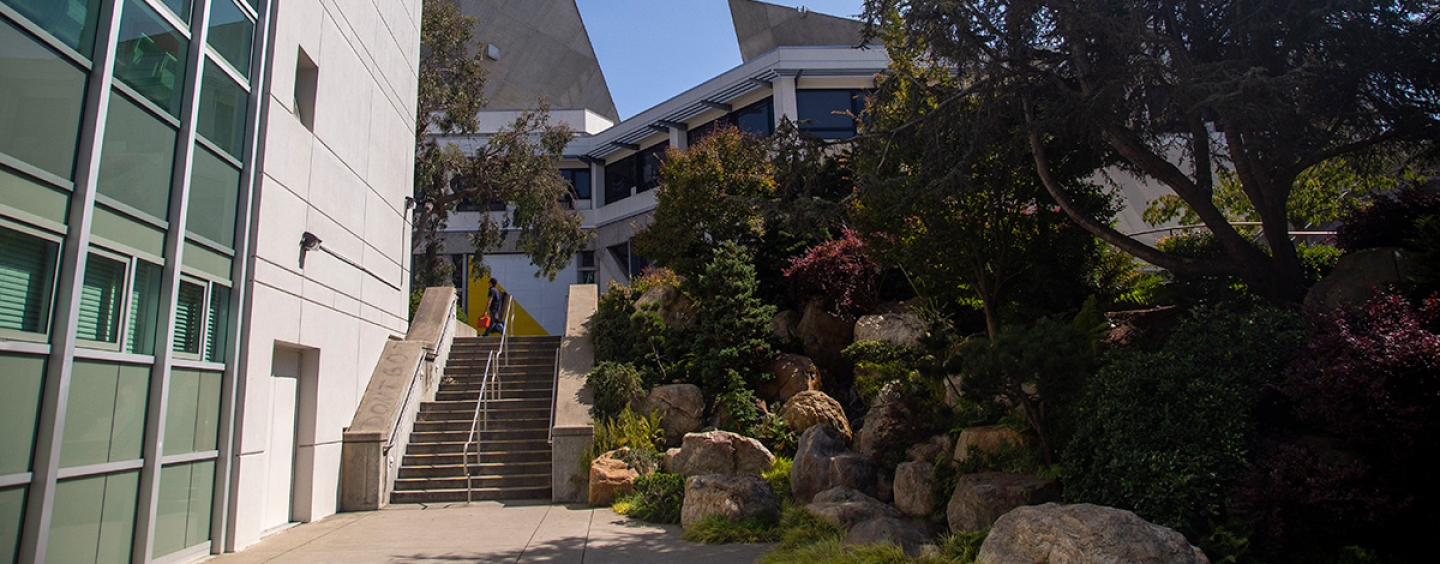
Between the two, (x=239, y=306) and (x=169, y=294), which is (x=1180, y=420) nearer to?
A: (x=169, y=294)

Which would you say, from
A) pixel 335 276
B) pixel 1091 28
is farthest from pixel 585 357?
pixel 1091 28

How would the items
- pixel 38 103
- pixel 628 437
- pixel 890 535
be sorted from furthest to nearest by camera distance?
pixel 628 437
pixel 890 535
pixel 38 103

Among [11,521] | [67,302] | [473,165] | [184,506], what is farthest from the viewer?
[473,165]

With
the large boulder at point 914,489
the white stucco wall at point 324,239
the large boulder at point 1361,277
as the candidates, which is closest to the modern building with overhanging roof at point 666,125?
the white stucco wall at point 324,239

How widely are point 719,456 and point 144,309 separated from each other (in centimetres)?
692

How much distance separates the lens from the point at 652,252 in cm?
1752

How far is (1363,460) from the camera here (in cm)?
614

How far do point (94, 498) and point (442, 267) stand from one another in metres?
17.9

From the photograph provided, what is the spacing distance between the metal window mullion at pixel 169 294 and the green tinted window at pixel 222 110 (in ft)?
0.64

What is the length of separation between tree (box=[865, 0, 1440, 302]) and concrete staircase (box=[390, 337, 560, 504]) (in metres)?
8.13

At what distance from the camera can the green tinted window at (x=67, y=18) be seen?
5.70m

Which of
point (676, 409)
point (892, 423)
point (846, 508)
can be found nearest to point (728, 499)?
point (846, 508)

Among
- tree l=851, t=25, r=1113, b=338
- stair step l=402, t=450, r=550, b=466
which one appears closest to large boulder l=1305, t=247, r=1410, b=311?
tree l=851, t=25, r=1113, b=338

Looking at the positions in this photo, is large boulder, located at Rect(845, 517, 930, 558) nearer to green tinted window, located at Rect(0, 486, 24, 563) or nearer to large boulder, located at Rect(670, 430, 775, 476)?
large boulder, located at Rect(670, 430, 775, 476)
